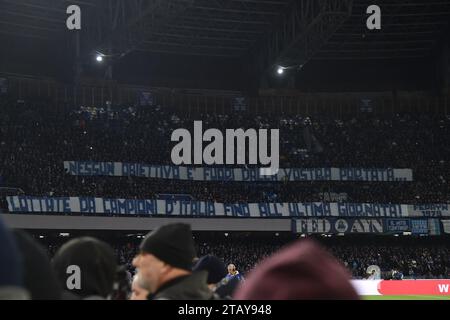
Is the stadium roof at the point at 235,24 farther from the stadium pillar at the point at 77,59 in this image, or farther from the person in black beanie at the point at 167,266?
the person in black beanie at the point at 167,266

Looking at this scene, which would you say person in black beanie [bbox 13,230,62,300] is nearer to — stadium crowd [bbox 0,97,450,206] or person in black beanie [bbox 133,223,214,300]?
person in black beanie [bbox 133,223,214,300]

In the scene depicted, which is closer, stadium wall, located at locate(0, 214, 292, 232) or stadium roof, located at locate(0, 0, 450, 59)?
stadium roof, located at locate(0, 0, 450, 59)

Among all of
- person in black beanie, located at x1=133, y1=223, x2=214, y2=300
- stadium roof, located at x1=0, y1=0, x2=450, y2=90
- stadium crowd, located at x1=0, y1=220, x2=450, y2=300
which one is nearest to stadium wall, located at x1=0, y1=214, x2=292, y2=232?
stadium roof, located at x1=0, y1=0, x2=450, y2=90

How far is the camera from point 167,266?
117 inches

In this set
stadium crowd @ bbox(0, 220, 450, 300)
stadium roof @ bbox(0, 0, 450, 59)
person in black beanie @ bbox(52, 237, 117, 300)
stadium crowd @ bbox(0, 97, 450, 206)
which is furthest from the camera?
stadium crowd @ bbox(0, 97, 450, 206)

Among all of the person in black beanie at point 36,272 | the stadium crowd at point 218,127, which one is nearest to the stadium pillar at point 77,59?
the stadium crowd at point 218,127

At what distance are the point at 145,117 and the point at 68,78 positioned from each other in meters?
4.67

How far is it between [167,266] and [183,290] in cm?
11

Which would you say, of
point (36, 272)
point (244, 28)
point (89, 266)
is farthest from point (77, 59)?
point (36, 272)

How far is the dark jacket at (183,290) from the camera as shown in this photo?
293 cm

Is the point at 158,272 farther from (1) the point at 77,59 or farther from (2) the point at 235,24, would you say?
(2) the point at 235,24

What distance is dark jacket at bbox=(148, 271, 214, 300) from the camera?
293 centimetres

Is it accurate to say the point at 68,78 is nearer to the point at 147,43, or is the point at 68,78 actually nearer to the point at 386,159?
the point at 147,43

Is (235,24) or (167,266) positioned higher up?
(235,24)
